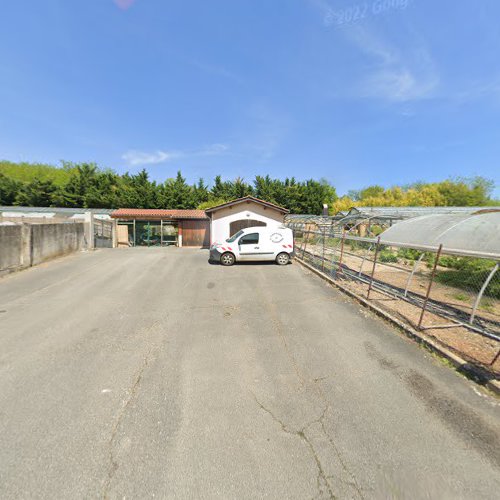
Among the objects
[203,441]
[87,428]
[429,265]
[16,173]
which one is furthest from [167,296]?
[16,173]

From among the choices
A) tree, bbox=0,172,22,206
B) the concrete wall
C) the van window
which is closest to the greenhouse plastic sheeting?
the van window

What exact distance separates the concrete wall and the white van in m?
7.93

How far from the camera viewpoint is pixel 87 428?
2.50m

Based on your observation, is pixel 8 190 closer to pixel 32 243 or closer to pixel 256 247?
pixel 32 243

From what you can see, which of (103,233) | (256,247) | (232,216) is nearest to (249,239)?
(256,247)

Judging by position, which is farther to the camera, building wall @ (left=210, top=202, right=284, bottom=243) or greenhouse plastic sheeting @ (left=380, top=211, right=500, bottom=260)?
building wall @ (left=210, top=202, right=284, bottom=243)

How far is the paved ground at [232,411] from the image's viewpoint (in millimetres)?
2027

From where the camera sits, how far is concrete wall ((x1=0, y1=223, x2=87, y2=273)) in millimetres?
9289

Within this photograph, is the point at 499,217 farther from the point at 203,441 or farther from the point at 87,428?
the point at 87,428

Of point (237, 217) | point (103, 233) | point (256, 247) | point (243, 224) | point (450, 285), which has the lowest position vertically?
point (450, 285)

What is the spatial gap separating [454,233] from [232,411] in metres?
7.73

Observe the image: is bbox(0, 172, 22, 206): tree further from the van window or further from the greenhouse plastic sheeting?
the greenhouse plastic sheeting

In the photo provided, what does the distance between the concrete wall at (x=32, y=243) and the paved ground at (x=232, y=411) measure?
564cm

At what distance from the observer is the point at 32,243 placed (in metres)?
10.7
